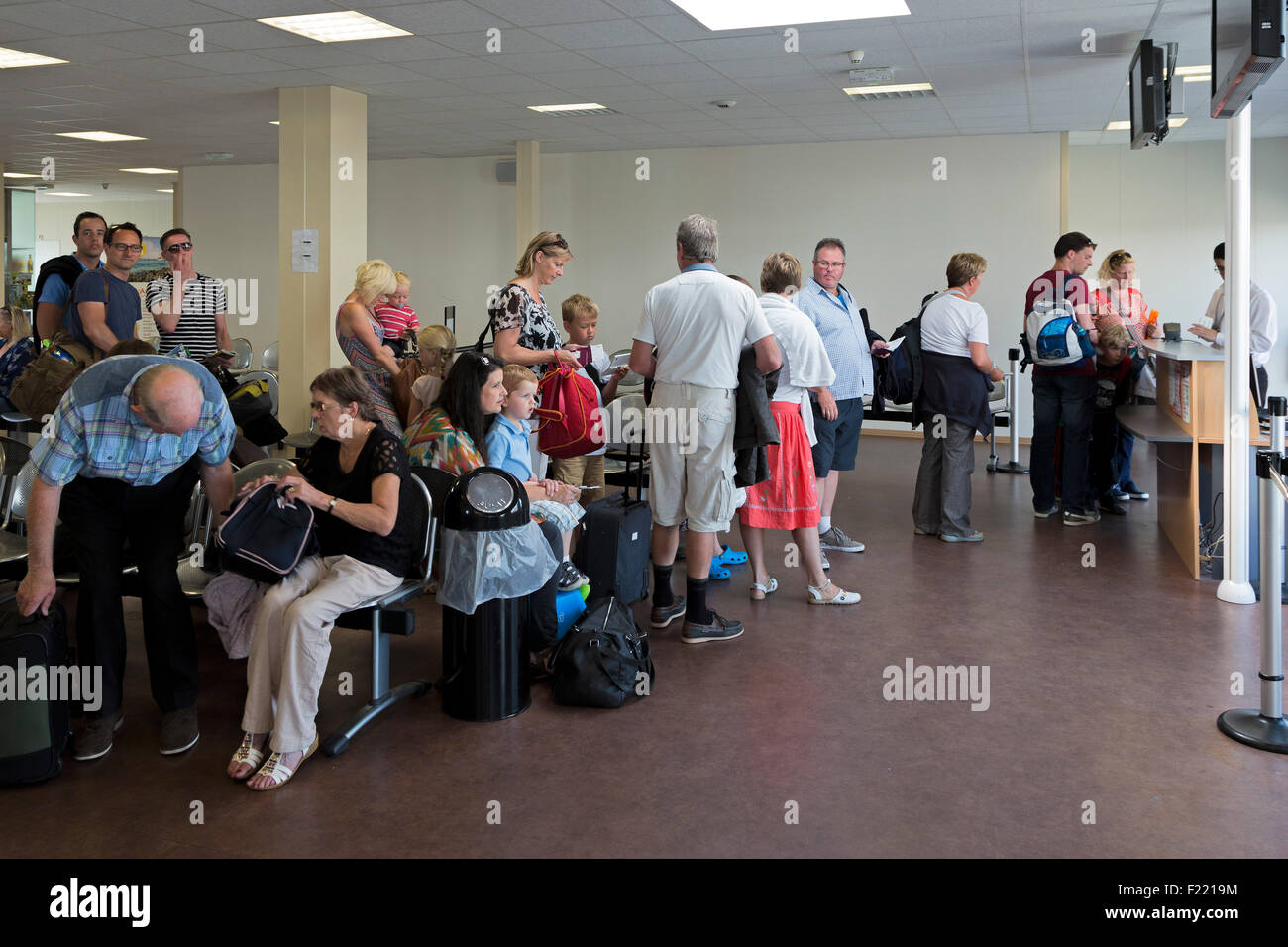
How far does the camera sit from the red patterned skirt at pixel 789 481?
16.4 ft

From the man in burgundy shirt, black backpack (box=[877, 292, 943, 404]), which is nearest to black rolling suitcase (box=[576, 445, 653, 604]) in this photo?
black backpack (box=[877, 292, 943, 404])

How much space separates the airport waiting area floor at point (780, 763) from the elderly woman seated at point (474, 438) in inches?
13.8

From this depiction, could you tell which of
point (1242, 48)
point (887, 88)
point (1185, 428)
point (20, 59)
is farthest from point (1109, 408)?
point (20, 59)

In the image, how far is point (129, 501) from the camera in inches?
135

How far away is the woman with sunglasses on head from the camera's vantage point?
5051 mm

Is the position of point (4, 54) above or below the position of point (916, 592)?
above

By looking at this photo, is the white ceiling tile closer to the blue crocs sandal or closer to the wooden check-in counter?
the blue crocs sandal

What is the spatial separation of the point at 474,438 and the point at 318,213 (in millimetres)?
5480

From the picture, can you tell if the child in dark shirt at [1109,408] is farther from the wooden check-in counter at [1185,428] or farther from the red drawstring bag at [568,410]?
the red drawstring bag at [568,410]

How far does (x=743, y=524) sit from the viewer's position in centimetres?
518

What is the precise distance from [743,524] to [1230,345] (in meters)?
2.46
